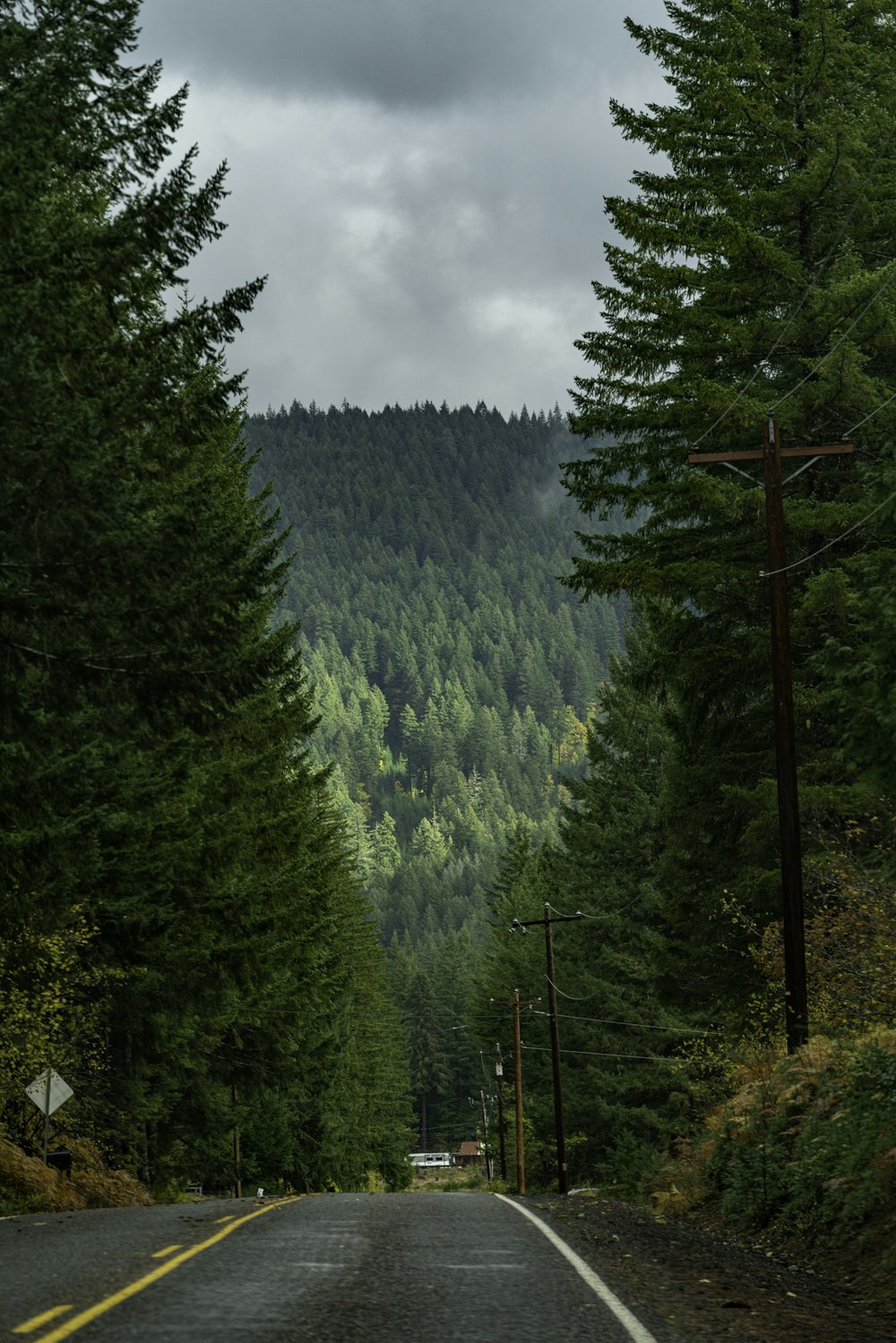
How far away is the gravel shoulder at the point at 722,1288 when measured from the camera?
8.65m

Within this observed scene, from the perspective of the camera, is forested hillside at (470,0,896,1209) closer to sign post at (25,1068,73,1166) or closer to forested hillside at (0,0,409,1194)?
forested hillside at (0,0,409,1194)

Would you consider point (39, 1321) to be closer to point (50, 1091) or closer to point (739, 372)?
point (50, 1091)

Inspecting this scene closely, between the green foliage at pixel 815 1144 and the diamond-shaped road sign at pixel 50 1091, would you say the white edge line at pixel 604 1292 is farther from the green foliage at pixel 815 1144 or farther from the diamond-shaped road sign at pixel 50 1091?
the diamond-shaped road sign at pixel 50 1091

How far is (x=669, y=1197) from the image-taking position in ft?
61.6

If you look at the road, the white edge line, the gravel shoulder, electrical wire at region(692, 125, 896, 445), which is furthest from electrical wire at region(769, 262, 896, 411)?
the road

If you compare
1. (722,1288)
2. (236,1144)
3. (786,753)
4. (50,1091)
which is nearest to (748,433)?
(786,753)

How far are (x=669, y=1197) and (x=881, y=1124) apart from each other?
23.2ft

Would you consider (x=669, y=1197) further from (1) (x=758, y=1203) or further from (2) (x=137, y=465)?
(2) (x=137, y=465)

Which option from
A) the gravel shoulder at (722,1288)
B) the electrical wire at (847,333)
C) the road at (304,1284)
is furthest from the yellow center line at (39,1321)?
the electrical wire at (847,333)

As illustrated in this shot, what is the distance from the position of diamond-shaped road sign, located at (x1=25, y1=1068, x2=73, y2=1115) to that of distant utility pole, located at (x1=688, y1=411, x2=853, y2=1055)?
1310 cm

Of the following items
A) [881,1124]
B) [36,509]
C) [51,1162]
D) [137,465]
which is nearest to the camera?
[881,1124]

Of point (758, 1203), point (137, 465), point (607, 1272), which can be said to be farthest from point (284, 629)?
point (607, 1272)

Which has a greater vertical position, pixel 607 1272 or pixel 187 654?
pixel 187 654

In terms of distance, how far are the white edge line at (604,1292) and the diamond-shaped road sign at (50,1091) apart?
1205 centimetres
